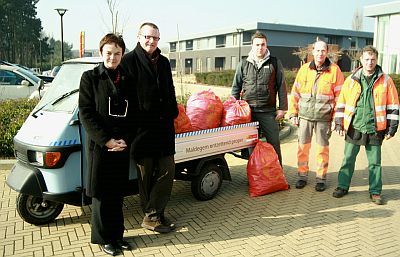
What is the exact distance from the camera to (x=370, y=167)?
17.2ft

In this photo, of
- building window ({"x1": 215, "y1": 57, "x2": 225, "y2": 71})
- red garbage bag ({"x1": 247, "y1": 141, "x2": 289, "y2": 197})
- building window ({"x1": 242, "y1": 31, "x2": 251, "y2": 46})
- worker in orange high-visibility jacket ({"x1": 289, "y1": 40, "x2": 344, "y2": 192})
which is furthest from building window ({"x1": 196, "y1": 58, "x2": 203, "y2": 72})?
red garbage bag ({"x1": 247, "y1": 141, "x2": 289, "y2": 197})

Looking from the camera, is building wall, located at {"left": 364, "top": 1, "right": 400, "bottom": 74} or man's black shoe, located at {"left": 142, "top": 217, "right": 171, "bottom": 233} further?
building wall, located at {"left": 364, "top": 1, "right": 400, "bottom": 74}

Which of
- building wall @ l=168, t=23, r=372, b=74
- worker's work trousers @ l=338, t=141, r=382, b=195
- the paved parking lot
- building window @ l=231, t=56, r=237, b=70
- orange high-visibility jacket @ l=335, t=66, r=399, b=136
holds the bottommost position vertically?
the paved parking lot

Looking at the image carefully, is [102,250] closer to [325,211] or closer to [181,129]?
[181,129]

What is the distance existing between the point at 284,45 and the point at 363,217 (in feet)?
141

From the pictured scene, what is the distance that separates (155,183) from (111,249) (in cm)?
81

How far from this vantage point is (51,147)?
3.81 m

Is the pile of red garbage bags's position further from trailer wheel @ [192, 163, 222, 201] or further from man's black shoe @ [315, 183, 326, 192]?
man's black shoe @ [315, 183, 326, 192]

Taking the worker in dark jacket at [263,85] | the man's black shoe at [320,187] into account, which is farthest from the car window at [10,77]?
the man's black shoe at [320,187]

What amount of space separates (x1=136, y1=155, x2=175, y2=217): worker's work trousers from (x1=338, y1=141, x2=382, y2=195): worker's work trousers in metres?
2.63

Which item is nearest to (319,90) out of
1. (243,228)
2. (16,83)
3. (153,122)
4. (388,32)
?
(243,228)

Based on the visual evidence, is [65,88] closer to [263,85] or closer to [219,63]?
[263,85]

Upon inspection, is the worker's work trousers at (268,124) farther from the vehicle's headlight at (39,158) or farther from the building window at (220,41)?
the building window at (220,41)

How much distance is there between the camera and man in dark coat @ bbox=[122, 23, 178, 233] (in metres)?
3.81
